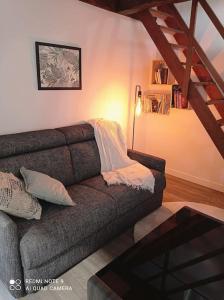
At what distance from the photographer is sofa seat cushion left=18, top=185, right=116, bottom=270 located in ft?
4.76

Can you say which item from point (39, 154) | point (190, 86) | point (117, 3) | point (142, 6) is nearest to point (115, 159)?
point (39, 154)

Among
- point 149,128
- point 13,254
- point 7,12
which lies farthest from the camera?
point 149,128

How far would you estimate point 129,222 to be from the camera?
221 centimetres

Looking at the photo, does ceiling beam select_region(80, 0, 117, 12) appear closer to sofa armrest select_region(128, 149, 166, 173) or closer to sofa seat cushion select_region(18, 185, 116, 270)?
sofa armrest select_region(128, 149, 166, 173)

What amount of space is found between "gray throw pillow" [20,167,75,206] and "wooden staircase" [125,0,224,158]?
1611mm

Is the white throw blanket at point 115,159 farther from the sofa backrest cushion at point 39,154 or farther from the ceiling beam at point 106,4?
the ceiling beam at point 106,4

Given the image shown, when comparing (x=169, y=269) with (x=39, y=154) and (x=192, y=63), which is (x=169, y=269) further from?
(x=192, y=63)

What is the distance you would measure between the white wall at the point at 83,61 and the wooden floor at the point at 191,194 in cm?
118

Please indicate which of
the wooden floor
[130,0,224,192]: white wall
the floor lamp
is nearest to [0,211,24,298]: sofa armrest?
the wooden floor

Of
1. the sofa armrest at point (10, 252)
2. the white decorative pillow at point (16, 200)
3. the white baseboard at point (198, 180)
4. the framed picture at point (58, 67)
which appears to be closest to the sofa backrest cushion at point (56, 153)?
the white decorative pillow at point (16, 200)

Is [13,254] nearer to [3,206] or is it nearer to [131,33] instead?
[3,206]

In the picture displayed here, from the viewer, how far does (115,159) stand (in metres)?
2.67

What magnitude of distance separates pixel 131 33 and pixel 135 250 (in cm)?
280

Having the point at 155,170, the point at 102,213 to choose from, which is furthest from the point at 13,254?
the point at 155,170
